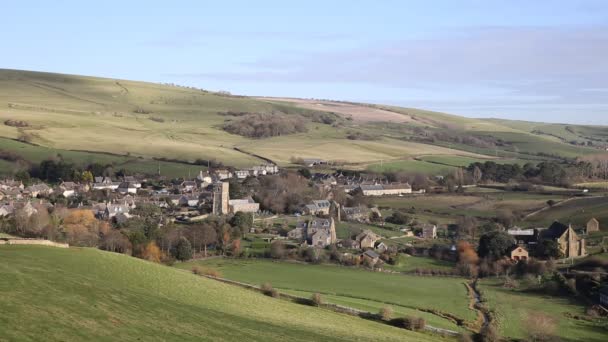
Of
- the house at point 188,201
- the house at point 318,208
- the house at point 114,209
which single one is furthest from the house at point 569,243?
the house at point 188,201

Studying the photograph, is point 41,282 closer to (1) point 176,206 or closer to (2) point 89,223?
(2) point 89,223

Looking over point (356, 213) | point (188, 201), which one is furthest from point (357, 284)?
point (188, 201)

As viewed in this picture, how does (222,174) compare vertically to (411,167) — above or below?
below

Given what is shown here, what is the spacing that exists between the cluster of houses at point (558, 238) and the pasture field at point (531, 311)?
9.13m

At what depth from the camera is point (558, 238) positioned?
6012cm

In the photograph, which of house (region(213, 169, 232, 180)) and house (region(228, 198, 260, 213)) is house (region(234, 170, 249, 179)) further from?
house (region(228, 198, 260, 213))

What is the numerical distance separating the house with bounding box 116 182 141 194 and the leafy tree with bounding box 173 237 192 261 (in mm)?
36925

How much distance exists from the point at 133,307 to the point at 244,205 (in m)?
58.6

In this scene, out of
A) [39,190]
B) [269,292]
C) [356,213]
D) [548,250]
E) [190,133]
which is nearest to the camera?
[269,292]

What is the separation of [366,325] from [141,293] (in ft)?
32.6

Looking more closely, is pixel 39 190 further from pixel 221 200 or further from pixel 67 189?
pixel 221 200

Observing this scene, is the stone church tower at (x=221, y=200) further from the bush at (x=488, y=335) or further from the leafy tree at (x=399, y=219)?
the bush at (x=488, y=335)

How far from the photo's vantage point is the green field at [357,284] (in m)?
41.2

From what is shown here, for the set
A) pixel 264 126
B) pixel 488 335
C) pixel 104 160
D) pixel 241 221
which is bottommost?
pixel 241 221
